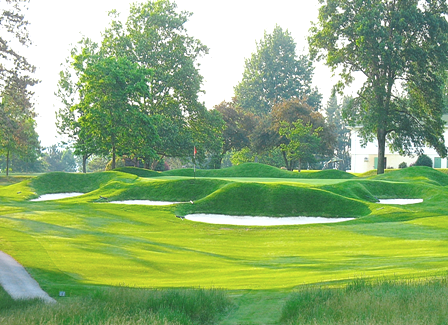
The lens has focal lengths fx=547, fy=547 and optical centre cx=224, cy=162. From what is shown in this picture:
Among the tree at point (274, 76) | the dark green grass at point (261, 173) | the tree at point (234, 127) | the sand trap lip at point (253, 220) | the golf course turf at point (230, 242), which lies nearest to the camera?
the golf course turf at point (230, 242)

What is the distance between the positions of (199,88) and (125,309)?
180 ft

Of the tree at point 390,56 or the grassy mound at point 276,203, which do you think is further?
the tree at point 390,56

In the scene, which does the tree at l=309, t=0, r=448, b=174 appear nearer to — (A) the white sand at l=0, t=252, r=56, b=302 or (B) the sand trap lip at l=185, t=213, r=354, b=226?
(B) the sand trap lip at l=185, t=213, r=354, b=226

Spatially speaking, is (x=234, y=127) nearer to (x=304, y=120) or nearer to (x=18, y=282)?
(x=304, y=120)

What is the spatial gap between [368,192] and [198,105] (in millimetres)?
32964

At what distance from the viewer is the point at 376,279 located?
1029cm

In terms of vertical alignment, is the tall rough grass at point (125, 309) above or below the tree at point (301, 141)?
below

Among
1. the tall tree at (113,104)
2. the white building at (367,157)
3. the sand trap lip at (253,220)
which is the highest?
the tall tree at (113,104)

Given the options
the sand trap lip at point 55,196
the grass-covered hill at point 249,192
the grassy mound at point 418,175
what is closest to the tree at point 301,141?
the grassy mound at point 418,175

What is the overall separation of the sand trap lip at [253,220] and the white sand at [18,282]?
14386 millimetres

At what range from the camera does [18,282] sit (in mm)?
10812

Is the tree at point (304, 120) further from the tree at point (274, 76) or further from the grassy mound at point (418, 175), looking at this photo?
the tree at point (274, 76)

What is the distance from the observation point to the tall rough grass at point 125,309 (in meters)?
7.89

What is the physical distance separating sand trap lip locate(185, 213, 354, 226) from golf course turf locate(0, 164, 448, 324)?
626mm
